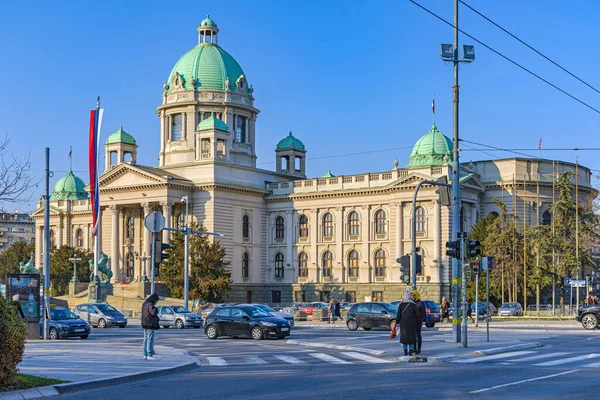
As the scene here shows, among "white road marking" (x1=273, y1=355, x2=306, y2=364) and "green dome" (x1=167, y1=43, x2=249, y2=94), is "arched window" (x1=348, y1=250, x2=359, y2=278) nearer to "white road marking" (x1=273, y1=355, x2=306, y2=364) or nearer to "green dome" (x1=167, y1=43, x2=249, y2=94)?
"green dome" (x1=167, y1=43, x2=249, y2=94)

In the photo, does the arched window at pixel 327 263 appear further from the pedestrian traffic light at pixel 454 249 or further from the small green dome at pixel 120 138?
the pedestrian traffic light at pixel 454 249

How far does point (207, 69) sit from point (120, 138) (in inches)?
459

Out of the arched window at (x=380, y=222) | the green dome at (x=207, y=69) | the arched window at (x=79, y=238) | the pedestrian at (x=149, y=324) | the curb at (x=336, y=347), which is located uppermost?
the green dome at (x=207, y=69)

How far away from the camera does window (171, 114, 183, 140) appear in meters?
95.7

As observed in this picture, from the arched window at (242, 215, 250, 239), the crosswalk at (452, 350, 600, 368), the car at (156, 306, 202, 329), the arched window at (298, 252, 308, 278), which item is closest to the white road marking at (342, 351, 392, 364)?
the crosswalk at (452, 350, 600, 368)

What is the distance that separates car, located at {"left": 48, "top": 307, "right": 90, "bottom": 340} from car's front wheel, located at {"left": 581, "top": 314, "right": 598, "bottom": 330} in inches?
907

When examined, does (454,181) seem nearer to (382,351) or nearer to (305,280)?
(382,351)

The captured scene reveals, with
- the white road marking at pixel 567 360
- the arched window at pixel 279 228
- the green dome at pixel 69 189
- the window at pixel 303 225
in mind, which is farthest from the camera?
the green dome at pixel 69 189

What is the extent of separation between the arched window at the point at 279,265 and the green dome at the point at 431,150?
53.7ft

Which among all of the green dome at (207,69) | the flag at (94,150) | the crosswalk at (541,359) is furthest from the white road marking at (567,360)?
the green dome at (207,69)

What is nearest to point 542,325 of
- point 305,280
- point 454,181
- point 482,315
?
point 482,315

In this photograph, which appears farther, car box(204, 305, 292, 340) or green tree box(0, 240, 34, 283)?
green tree box(0, 240, 34, 283)

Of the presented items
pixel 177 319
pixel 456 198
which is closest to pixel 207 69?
pixel 177 319

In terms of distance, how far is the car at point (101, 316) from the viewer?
50.6 meters
